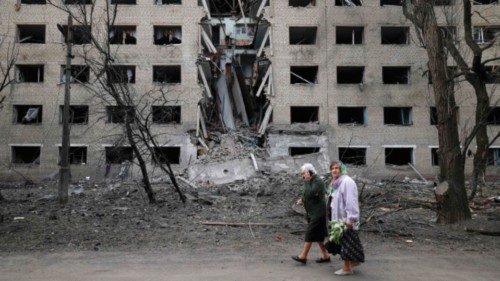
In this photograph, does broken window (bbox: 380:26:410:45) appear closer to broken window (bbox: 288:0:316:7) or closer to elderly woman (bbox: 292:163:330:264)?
broken window (bbox: 288:0:316:7)

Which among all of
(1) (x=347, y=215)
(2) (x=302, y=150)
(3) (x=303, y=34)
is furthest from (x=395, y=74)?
(1) (x=347, y=215)

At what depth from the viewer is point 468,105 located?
1113 inches

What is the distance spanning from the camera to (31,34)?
99.2ft

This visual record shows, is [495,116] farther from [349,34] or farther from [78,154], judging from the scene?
[78,154]

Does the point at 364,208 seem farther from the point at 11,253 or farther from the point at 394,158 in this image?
the point at 394,158

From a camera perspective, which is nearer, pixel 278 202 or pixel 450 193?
pixel 450 193

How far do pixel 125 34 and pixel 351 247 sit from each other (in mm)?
26241

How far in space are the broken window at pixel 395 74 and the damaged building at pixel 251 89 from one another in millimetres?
286

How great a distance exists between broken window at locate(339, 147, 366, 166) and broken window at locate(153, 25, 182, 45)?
1328 centimetres

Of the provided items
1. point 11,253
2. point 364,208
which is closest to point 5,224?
point 11,253

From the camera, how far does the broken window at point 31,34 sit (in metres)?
29.0

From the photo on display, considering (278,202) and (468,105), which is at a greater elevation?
(468,105)

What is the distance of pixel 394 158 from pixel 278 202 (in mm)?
18093

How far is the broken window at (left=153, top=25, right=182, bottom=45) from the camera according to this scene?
2914cm
